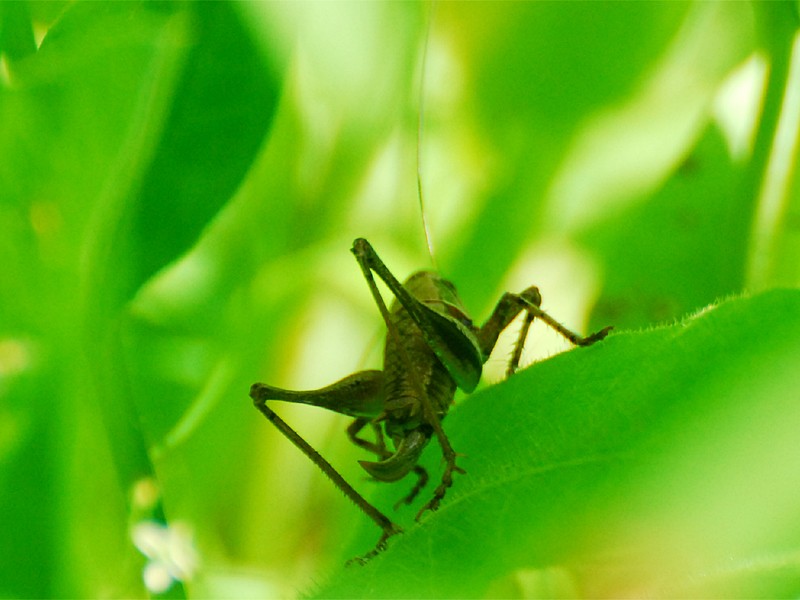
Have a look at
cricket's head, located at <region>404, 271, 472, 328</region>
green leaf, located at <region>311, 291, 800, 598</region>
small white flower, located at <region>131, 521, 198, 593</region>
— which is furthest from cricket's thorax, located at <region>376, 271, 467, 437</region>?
green leaf, located at <region>311, 291, 800, 598</region>

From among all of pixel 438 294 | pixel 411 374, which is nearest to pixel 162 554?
pixel 411 374

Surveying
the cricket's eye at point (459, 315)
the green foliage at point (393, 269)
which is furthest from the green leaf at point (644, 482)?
the cricket's eye at point (459, 315)

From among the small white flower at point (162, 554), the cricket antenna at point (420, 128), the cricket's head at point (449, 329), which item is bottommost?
the small white flower at point (162, 554)

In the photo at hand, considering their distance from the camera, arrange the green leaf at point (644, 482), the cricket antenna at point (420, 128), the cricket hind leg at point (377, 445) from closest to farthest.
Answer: the green leaf at point (644, 482) < the cricket hind leg at point (377, 445) < the cricket antenna at point (420, 128)

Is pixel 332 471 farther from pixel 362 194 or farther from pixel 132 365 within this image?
pixel 362 194

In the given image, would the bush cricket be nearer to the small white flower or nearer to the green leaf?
the small white flower

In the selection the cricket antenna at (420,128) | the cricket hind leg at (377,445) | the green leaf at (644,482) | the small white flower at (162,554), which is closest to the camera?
the green leaf at (644,482)

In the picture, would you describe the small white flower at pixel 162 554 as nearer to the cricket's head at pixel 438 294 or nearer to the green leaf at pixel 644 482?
the green leaf at pixel 644 482
